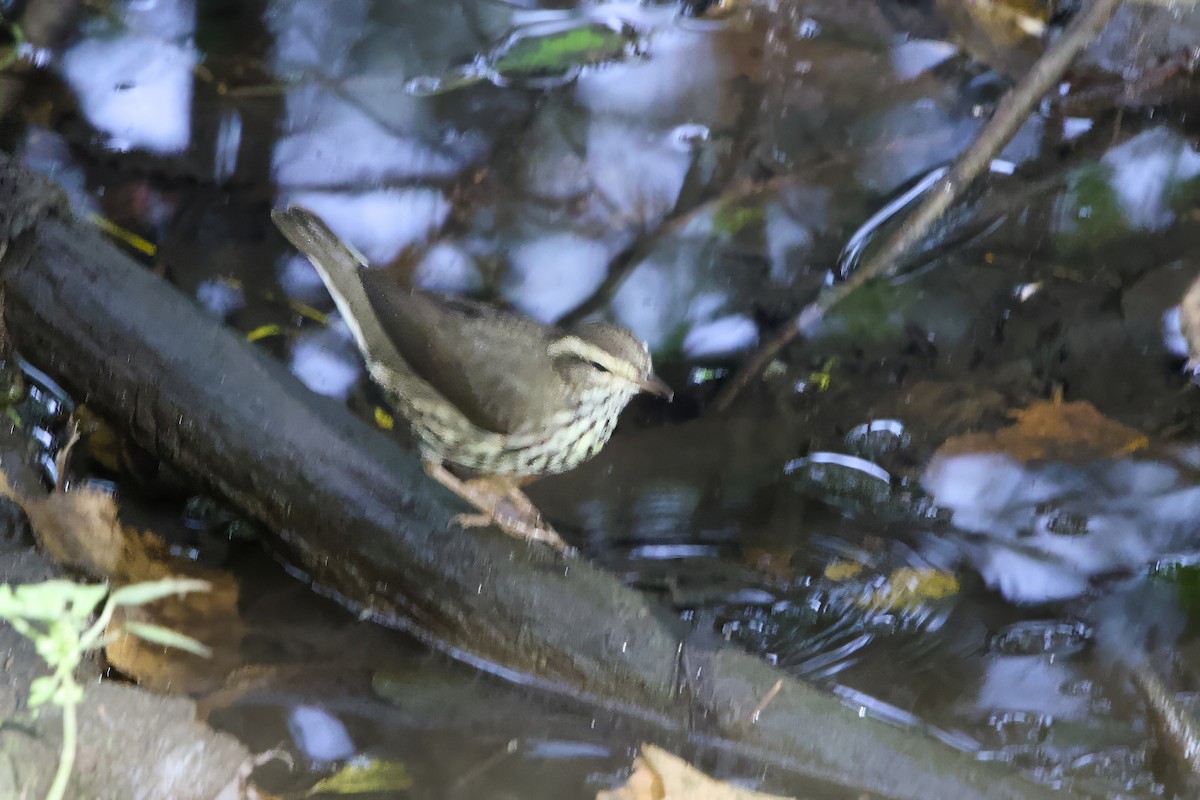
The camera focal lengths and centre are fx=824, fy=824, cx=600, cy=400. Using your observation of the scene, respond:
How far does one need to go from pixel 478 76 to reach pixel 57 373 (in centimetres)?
85

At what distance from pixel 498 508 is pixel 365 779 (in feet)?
1.23

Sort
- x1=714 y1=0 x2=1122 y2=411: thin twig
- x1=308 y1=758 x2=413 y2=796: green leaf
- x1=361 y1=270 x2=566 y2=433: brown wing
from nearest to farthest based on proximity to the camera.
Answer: x1=308 y1=758 x2=413 y2=796: green leaf, x1=361 y1=270 x2=566 y2=433: brown wing, x1=714 y1=0 x2=1122 y2=411: thin twig

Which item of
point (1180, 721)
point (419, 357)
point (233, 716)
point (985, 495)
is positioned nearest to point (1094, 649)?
point (1180, 721)

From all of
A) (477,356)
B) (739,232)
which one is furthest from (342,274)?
(739,232)

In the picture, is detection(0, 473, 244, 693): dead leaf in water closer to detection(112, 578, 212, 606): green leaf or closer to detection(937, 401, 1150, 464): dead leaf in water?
detection(112, 578, 212, 606): green leaf

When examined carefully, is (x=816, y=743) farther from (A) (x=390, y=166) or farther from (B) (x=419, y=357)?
(A) (x=390, y=166)

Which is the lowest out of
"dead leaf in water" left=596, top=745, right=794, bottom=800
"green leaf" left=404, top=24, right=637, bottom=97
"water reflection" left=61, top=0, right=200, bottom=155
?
"dead leaf in water" left=596, top=745, right=794, bottom=800

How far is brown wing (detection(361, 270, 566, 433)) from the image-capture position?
119 centimetres

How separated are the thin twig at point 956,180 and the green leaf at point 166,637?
3.00 feet

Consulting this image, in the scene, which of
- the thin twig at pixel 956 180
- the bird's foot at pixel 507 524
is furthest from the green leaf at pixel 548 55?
the bird's foot at pixel 507 524

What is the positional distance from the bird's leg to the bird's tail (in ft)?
0.73

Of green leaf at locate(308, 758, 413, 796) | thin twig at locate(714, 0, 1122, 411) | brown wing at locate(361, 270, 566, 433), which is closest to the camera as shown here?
green leaf at locate(308, 758, 413, 796)

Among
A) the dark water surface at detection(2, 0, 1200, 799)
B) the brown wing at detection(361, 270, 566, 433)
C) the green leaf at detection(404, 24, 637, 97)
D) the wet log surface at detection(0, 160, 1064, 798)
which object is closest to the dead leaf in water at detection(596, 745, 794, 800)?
the wet log surface at detection(0, 160, 1064, 798)

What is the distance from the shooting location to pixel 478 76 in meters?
1.51
